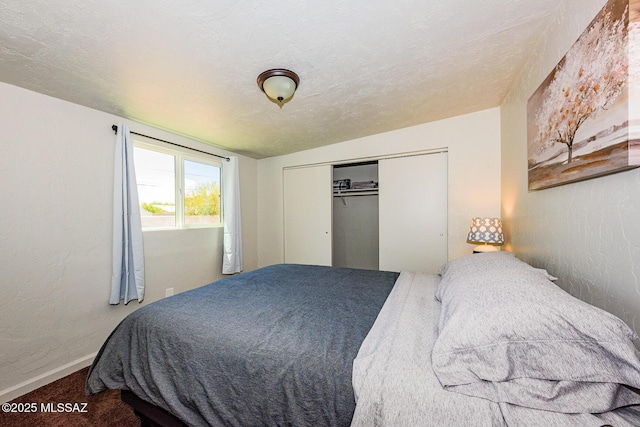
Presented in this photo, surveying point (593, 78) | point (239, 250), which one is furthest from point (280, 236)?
point (593, 78)

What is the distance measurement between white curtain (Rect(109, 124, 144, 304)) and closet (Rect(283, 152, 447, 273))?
197cm

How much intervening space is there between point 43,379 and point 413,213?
3627 millimetres

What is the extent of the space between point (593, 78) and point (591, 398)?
1.14 meters

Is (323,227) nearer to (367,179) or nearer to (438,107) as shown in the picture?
(367,179)

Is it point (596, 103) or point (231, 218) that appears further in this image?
point (231, 218)

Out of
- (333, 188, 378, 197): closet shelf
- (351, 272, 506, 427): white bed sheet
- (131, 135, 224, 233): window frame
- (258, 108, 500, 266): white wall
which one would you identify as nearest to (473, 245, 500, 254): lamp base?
(258, 108, 500, 266): white wall

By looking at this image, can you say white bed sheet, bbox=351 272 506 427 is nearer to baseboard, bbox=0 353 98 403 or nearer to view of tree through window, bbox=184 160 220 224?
baseboard, bbox=0 353 98 403

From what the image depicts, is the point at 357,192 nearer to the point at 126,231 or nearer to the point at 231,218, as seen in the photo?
the point at 231,218

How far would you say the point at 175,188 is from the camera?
2.90 metres

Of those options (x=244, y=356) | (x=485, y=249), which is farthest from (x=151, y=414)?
(x=485, y=249)

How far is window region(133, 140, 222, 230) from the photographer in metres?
2.62

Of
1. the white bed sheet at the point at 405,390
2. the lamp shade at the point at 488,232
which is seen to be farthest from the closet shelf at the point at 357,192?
the white bed sheet at the point at 405,390

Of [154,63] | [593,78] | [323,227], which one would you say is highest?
[154,63]

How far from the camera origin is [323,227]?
143 inches
